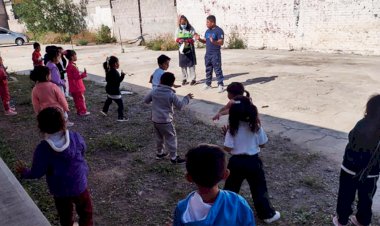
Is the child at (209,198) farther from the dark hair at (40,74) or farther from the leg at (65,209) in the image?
the dark hair at (40,74)

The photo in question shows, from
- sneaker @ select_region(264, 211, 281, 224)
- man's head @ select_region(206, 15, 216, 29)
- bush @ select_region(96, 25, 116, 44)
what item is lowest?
sneaker @ select_region(264, 211, 281, 224)

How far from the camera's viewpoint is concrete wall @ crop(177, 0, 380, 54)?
467 inches

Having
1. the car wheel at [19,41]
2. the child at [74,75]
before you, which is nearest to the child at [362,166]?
the child at [74,75]

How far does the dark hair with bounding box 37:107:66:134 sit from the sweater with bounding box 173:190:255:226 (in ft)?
4.64

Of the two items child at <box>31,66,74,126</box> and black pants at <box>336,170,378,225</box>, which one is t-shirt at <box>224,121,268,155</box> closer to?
black pants at <box>336,170,378,225</box>

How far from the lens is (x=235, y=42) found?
16.2 metres

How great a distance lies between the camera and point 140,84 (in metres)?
10.1

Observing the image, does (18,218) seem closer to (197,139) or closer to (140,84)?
(197,139)

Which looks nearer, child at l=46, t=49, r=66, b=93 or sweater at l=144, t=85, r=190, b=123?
sweater at l=144, t=85, r=190, b=123

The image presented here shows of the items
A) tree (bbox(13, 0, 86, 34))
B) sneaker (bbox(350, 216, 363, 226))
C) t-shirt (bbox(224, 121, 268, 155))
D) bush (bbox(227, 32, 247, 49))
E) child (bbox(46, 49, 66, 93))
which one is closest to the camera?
t-shirt (bbox(224, 121, 268, 155))

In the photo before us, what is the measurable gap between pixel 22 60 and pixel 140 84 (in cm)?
1005

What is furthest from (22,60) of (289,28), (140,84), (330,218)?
(330,218)

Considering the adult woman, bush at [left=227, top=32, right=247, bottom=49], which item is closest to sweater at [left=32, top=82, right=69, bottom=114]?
the adult woman

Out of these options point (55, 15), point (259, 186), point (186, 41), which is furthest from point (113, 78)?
point (55, 15)
